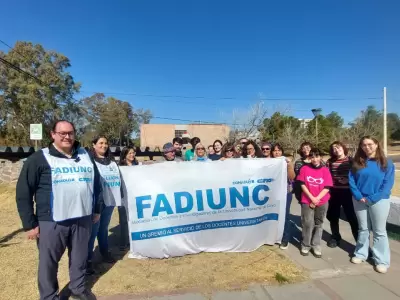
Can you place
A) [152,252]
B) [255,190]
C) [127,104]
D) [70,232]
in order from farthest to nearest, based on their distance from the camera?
[127,104] < [255,190] < [152,252] < [70,232]

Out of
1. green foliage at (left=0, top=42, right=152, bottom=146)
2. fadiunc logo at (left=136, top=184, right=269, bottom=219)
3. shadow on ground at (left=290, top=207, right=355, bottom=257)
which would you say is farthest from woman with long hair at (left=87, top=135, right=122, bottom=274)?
green foliage at (left=0, top=42, right=152, bottom=146)

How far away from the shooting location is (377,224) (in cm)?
371

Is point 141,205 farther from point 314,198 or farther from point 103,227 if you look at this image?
point 314,198

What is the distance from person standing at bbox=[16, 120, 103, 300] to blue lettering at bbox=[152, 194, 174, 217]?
45.9 inches

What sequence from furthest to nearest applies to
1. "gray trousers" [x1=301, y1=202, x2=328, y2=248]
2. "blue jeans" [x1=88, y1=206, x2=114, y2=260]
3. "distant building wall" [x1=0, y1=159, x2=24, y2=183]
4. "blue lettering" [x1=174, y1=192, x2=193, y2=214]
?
"distant building wall" [x1=0, y1=159, x2=24, y2=183] < "gray trousers" [x1=301, y1=202, x2=328, y2=248] < "blue lettering" [x1=174, y1=192, x2=193, y2=214] < "blue jeans" [x1=88, y1=206, x2=114, y2=260]

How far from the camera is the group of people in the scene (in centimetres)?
270

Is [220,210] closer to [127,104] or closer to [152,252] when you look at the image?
[152,252]

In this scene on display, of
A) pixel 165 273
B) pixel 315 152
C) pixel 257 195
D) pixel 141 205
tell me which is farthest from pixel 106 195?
pixel 315 152

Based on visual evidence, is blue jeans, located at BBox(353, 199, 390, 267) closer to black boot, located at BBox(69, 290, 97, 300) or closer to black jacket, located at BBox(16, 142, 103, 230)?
black boot, located at BBox(69, 290, 97, 300)

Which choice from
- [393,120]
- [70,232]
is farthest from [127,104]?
[70,232]

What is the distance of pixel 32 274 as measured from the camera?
3592mm

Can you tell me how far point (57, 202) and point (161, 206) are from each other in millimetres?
1576

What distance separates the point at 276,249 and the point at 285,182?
102cm

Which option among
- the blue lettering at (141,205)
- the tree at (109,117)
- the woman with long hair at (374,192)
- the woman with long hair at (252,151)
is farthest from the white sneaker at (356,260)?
the tree at (109,117)
